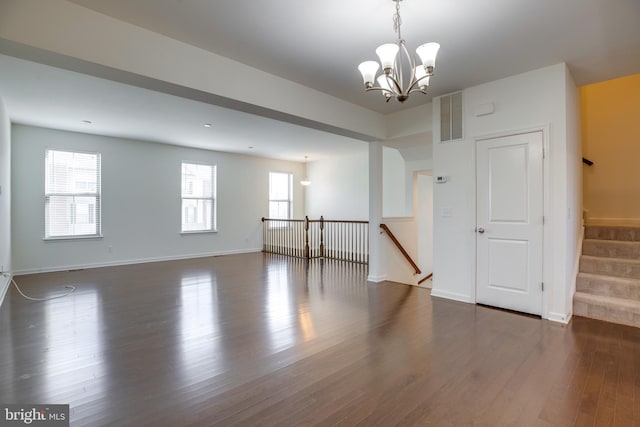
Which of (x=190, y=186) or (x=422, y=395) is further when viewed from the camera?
(x=190, y=186)

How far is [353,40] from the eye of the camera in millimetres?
2867

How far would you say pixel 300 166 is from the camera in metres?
10.4

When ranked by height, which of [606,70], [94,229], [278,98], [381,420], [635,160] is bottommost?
[381,420]

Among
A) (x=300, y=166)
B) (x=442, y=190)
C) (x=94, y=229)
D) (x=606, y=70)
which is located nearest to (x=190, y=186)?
(x=94, y=229)

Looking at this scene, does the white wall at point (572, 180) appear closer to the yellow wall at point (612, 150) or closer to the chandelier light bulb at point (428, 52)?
the yellow wall at point (612, 150)

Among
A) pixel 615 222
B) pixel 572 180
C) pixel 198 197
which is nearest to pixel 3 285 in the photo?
pixel 198 197

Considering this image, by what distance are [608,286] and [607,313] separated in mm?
Result: 407

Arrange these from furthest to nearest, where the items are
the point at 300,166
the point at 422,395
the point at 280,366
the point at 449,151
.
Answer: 1. the point at 300,166
2. the point at 449,151
3. the point at 280,366
4. the point at 422,395

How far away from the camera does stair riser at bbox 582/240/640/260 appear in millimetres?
3914

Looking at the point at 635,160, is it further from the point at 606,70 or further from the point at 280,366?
the point at 280,366

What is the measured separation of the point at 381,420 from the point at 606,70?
14.1 feet

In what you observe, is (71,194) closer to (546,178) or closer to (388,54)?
(388,54)

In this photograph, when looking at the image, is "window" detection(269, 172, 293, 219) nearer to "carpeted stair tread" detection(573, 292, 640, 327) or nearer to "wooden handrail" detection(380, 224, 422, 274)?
"wooden handrail" detection(380, 224, 422, 274)

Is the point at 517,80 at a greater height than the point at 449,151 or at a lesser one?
greater
